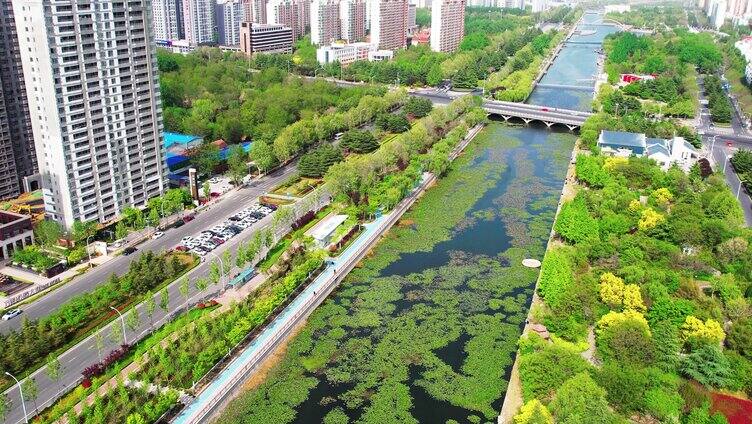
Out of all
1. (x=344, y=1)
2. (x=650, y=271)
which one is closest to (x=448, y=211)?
(x=650, y=271)

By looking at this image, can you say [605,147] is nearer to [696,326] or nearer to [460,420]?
[696,326]

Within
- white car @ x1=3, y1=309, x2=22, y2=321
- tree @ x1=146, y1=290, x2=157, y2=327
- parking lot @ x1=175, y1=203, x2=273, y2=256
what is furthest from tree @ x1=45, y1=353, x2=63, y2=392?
parking lot @ x1=175, y1=203, x2=273, y2=256

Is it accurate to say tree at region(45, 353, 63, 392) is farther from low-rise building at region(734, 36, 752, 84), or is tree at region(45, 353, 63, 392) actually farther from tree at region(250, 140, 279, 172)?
low-rise building at region(734, 36, 752, 84)

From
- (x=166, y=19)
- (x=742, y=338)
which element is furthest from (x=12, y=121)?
(x=166, y=19)

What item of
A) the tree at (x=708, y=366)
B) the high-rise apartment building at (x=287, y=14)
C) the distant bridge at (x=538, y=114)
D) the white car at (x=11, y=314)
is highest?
the high-rise apartment building at (x=287, y=14)

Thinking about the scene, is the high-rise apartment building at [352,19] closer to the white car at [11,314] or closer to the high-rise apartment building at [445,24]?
the high-rise apartment building at [445,24]

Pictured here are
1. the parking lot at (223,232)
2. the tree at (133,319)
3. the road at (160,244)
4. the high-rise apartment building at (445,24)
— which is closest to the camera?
the tree at (133,319)

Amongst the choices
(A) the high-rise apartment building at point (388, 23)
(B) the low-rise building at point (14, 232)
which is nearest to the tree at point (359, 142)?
(B) the low-rise building at point (14, 232)
